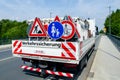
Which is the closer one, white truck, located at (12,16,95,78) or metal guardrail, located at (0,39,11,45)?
white truck, located at (12,16,95,78)

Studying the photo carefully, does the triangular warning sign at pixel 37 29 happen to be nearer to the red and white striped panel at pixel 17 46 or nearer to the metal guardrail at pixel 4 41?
the red and white striped panel at pixel 17 46

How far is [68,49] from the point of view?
689cm

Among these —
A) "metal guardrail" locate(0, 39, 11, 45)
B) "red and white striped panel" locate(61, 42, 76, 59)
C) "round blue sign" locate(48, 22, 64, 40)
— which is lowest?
"metal guardrail" locate(0, 39, 11, 45)

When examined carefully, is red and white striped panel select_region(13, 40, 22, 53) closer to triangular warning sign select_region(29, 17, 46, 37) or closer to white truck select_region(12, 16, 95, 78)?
white truck select_region(12, 16, 95, 78)

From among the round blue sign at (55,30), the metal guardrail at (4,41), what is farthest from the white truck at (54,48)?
the metal guardrail at (4,41)

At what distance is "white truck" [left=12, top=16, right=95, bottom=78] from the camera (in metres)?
6.96

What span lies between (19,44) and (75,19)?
2.48 m

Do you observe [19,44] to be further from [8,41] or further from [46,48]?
[8,41]

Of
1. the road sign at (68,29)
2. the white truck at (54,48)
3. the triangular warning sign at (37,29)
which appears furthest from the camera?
the triangular warning sign at (37,29)

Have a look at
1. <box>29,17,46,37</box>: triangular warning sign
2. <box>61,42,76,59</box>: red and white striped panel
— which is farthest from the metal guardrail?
<box>61,42,76,59</box>: red and white striped panel

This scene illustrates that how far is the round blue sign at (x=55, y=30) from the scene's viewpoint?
7.28 m

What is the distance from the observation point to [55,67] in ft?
25.1

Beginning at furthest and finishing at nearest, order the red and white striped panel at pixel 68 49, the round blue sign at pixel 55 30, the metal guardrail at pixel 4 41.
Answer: the metal guardrail at pixel 4 41 → the round blue sign at pixel 55 30 → the red and white striped panel at pixel 68 49

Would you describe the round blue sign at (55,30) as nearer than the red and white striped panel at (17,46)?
Yes
